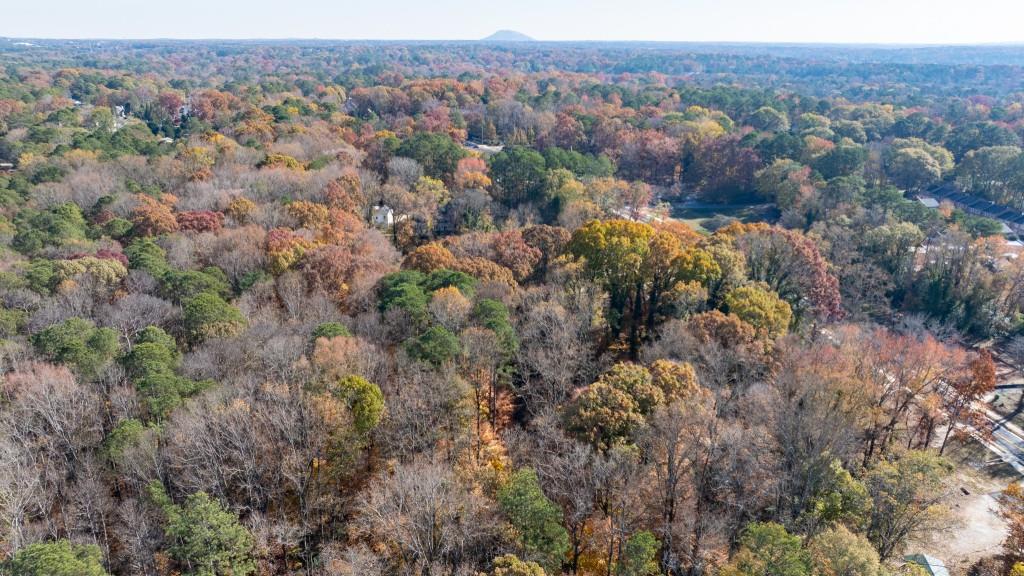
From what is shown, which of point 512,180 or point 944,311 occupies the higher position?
point 512,180

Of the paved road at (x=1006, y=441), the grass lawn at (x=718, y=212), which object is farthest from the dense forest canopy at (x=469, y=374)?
the grass lawn at (x=718, y=212)

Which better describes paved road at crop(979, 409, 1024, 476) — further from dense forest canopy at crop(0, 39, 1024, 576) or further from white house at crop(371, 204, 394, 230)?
white house at crop(371, 204, 394, 230)

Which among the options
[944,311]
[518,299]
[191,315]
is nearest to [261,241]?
[191,315]

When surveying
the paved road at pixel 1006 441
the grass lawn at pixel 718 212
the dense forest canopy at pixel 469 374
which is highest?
the dense forest canopy at pixel 469 374

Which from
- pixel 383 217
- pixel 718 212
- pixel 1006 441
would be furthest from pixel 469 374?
pixel 718 212

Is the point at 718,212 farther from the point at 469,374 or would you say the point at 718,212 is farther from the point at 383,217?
the point at 469,374

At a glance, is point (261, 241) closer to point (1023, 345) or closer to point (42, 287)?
point (42, 287)

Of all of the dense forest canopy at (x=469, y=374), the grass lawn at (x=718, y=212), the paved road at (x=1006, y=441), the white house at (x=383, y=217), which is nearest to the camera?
the dense forest canopy at (x=469, y=374)

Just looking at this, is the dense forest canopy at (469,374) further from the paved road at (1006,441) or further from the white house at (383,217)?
the paved road at (1006,441)
